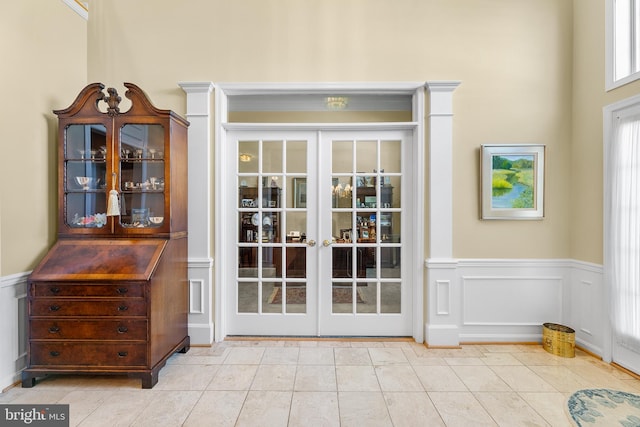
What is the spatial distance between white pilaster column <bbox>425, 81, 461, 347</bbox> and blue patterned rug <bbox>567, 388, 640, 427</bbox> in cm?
138

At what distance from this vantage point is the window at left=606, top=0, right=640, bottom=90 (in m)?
2.82

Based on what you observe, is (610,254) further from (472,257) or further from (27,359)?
(27,359)

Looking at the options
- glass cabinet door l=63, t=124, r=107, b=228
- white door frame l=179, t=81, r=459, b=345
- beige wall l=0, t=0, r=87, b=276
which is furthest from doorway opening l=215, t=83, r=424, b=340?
beige wall l=0, t=0, r=87, b=276

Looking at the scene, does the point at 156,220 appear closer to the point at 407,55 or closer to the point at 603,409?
the point at 407,55

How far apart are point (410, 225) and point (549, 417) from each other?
184 centimetres

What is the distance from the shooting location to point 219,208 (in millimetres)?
3312

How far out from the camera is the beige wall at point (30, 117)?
2.51 metres

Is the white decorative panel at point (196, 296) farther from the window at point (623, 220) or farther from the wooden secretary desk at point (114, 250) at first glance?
the window at point (623, 220)

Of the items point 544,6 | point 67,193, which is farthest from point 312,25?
point 67,193

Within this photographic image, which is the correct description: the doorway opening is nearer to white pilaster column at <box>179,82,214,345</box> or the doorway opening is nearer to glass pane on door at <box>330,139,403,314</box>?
glass pane on door at <box>330,139,403,314</box>

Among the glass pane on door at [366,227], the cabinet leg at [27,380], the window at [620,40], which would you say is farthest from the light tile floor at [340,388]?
A: the window at [620,40]

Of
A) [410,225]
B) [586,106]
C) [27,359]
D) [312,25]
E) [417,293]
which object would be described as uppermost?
[312,25]

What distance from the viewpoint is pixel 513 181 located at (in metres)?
3.25

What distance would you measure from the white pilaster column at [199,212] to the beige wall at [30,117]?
1084 millimetres
